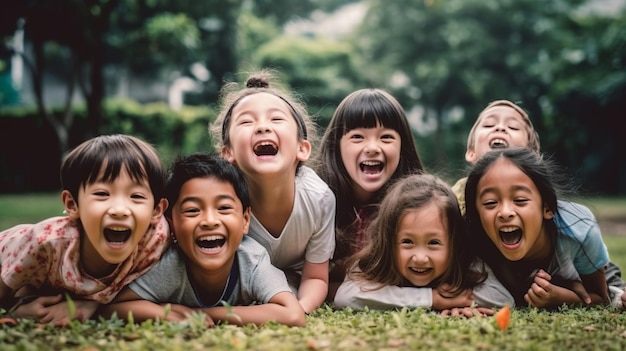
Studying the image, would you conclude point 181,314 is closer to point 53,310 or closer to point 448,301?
point 53,310

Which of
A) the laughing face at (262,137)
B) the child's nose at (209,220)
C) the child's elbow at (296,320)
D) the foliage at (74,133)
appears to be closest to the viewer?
the child's elbow at (296,320)

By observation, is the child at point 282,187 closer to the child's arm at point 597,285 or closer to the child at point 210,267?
the child at point 210,267

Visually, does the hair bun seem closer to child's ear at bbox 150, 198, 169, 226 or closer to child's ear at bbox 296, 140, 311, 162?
child's ear at bbox 296, 140, 311, 162

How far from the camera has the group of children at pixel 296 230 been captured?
300 centimetres

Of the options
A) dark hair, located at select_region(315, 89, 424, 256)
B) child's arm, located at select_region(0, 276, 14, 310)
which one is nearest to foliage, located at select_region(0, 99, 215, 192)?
dark hair, located at select_region(315, 89, 424, 256)

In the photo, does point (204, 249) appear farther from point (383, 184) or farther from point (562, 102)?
point (562, 102)

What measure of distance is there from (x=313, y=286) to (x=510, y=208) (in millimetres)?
1241

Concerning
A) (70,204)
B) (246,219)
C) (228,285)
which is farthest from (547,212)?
(70,204)

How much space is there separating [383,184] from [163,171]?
170 centimetres

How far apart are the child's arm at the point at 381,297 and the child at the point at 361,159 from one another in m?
0.44

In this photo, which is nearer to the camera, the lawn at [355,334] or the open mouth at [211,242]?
the lawn at [355,334]

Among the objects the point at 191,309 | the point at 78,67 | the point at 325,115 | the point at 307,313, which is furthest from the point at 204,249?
the point at 325,115

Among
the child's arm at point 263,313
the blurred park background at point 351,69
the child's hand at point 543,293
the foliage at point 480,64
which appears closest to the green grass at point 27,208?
the blurred park background at point 351,69

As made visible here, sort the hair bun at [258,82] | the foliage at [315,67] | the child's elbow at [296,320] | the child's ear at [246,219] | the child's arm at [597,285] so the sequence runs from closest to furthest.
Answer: the child's elbow at [296,320] → the child's ear at [246,219] → the child's arm at [597,285] → the hair bun at [258,82] → the foliage at [315,67]
